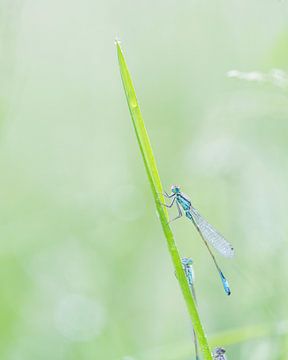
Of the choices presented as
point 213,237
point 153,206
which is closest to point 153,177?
point 213,237

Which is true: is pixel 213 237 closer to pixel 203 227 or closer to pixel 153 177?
pixel 203 227

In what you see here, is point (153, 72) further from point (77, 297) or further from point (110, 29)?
point (77, 297)

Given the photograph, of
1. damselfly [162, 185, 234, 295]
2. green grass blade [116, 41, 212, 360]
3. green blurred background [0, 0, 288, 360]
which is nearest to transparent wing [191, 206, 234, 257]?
damselfly [162, 185, 234, 295]

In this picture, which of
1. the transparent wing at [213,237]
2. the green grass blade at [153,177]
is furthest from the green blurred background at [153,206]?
the green grass blade at [153,177]

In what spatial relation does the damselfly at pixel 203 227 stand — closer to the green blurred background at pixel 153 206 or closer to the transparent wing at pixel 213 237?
the transparent wing at pixel 213 237

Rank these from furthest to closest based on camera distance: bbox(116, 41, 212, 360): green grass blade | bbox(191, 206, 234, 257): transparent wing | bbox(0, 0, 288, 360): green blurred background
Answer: bbox(0, 0, 288, 360): green blurred background → bbox(191, 206, 234, 257): transparent wing → bbox(116, 41, 212, 360): green grass blade

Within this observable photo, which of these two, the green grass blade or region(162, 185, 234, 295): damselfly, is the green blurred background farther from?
the green grass blade
